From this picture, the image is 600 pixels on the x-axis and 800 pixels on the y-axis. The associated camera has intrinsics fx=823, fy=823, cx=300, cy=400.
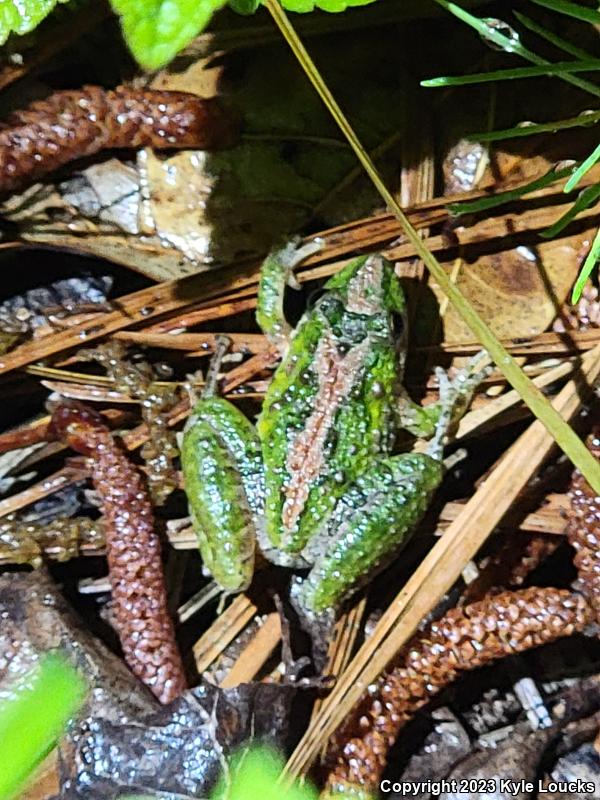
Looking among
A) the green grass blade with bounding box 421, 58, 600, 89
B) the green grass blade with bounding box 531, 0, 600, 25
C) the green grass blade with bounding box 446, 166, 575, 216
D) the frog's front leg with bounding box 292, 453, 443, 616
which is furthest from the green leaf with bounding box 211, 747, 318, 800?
the green grass blade with bounding box 531, 0, 600, 25

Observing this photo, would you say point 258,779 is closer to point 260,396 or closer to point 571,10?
point 260,396

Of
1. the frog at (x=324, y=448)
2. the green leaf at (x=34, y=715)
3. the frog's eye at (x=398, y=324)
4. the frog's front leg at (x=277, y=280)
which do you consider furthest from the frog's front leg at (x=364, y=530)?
the green leaf at (x=34, y=715)

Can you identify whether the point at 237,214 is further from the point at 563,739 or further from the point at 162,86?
the point at 563,739

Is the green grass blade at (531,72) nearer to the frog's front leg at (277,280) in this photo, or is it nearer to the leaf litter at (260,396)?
the leaf litter at (260,396)

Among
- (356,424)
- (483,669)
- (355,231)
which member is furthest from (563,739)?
(355,231)

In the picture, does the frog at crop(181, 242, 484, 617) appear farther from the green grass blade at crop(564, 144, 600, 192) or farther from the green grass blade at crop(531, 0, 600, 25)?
the green grass blade at crop(531, 0, 600, 25)

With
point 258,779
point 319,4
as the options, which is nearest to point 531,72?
point 319,4
